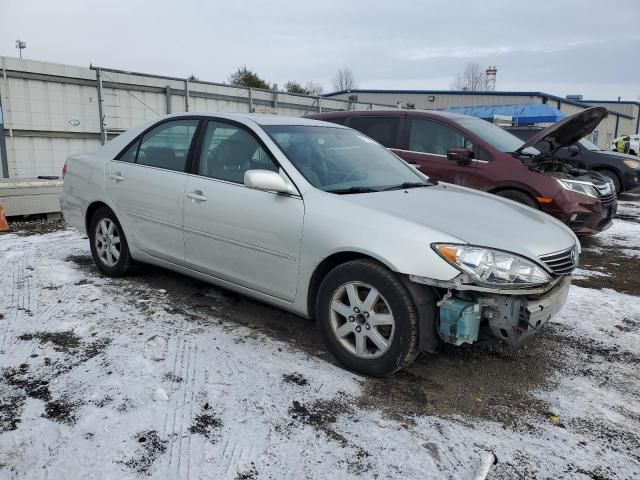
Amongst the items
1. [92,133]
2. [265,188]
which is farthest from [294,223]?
[92,133]

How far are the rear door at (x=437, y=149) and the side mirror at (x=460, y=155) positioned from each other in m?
0.13

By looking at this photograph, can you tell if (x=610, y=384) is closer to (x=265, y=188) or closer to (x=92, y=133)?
(x=265, y=188)

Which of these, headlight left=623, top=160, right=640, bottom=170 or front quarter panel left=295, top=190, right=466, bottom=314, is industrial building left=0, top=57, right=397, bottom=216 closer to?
front quarter panel left=295, top=190, right=466, bottom=314

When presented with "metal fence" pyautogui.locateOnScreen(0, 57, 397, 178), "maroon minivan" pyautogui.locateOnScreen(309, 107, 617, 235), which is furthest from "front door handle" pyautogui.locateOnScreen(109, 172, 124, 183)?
"metal fence" pyautogui.locateOnScreen(0, 57, 397, 178)

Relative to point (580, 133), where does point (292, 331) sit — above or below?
below

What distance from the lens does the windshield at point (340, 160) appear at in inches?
140

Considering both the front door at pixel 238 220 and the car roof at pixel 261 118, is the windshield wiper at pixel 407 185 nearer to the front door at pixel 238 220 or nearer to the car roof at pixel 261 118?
the front door at pixel 238 220

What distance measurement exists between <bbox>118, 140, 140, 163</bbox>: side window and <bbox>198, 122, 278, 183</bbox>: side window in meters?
0.87

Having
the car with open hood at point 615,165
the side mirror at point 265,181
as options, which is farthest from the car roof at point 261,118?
the car with open hood at point 615,165

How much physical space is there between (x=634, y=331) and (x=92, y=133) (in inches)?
440

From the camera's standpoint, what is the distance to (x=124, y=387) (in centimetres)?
292

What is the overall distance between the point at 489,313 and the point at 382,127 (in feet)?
15.7

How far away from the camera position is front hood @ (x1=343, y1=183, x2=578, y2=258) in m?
2.94

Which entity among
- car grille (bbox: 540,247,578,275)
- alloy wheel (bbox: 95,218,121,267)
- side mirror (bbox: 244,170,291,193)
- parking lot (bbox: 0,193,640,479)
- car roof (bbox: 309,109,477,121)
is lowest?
parking lot (bbox: 0,193,640,479)
